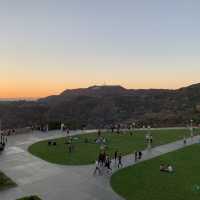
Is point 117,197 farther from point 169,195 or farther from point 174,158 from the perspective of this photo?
point 174,158

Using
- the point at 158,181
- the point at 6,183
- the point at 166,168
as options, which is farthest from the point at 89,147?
the point at 6,183

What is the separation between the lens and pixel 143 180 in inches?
1049

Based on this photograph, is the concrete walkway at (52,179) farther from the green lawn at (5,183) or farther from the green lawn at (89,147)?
the green lawn at (89,147)

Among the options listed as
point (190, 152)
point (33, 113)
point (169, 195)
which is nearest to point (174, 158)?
point (190, 152)

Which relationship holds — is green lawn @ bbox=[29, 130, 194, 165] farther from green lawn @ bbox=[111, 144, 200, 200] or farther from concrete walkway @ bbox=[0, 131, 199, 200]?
green lawn @ bbox=[111, 144, 200, 200]

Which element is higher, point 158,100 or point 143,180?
point 158,100

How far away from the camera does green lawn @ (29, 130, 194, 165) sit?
1367 inches

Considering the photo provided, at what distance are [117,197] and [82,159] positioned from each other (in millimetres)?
12085

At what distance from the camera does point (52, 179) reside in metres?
26.7

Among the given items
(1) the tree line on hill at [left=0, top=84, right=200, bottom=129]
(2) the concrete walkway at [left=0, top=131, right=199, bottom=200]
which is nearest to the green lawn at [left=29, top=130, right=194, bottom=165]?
(2) the concrete walkway at [left=0, top=131, right=199, bottom=200]

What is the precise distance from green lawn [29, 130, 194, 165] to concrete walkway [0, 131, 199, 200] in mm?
1779

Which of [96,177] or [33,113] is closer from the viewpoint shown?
[96,177]

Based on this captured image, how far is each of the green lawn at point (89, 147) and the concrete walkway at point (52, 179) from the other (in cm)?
178

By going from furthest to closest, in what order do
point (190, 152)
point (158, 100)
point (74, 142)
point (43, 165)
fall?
point (158, 100) < point (74, 142) < point (190, 152) < point (43, 165)
